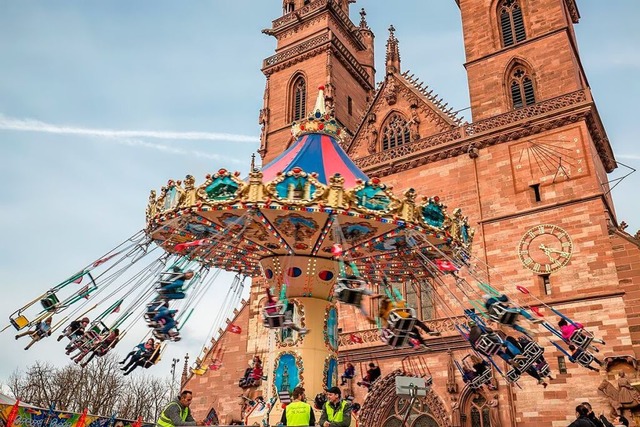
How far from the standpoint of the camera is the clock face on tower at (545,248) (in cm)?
1677

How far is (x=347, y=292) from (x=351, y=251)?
4274 millimetres

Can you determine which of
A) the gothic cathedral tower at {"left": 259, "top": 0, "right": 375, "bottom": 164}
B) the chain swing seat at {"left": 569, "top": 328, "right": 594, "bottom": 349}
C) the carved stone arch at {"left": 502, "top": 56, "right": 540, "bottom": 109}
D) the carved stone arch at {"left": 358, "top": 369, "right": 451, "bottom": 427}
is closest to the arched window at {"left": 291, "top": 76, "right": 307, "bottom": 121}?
the gothic cathedral tower at {"left": 259, "top": 0, "right": 375, "bottom": 164}

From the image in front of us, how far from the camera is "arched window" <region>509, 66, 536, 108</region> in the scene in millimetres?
20000

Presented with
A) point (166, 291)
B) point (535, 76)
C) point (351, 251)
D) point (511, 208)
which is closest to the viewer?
point (166, 291)

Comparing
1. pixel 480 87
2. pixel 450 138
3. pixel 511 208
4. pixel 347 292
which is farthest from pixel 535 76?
pixel 347 292

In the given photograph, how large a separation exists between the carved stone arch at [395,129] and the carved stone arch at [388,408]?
9076mm

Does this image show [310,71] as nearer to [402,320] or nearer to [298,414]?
[402,320]

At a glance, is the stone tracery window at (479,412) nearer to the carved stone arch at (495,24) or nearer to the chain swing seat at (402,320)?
the chain swing seat at (402,320)

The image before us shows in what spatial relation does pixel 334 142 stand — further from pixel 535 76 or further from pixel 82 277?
pixel 535 76

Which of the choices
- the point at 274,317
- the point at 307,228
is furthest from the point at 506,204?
the point at 274,317

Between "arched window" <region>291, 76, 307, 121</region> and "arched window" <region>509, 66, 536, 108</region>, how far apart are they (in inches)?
414

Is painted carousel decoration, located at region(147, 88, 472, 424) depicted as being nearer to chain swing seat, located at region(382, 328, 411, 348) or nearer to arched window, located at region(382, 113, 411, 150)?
chain swing seat, located at region(382, 328, 411, 348)

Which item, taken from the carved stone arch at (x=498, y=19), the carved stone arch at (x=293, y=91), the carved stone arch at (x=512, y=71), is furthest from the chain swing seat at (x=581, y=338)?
the carved stone arch at (x=293, y=91)

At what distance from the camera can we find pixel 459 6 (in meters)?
24.0
